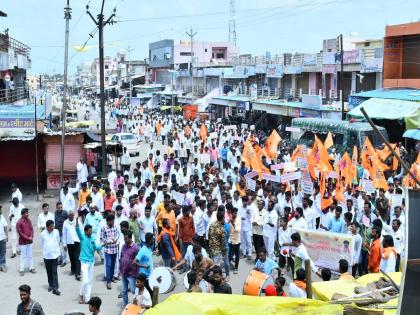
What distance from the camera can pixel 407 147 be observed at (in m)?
26.1

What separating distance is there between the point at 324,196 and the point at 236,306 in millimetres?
9479

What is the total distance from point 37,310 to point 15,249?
6.23 m

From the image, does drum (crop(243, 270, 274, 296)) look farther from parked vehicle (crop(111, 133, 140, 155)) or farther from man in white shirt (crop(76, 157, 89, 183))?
parked vehicle (crop(111, 133, 140, 155))

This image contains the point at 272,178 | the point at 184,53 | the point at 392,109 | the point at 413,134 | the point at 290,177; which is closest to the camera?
the point at 290,177

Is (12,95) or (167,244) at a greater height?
(12,95)

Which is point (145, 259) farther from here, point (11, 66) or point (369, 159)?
point (11, 66)

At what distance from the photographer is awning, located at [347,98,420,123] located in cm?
2348

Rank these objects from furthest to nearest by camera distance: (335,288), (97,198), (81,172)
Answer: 1. (81,172)
2. (97,198)
3. (335,288)

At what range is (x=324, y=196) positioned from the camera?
46.3 ft

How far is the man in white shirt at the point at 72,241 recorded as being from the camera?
11.0 metres

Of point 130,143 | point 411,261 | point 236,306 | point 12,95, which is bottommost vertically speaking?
point 130,143

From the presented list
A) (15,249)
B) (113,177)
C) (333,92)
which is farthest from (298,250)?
(333,92)

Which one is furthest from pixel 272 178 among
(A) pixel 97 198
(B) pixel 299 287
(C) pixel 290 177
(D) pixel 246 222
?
(B) pixel 299 287

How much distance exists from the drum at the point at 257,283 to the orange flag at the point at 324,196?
4.90 m
